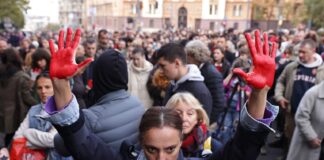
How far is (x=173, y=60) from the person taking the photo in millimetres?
3693

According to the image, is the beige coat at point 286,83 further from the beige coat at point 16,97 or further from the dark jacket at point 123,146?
the dark jacket at point 123,146

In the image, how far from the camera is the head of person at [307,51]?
16.7ft

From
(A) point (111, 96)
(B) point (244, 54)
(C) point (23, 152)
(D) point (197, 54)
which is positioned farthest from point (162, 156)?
(B) point (244, 54)

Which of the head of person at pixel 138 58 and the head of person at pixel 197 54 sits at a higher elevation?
the head of person at pixel 197 54

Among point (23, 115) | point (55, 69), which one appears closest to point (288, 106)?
point (23, 115)

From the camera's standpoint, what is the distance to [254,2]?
3891 cm

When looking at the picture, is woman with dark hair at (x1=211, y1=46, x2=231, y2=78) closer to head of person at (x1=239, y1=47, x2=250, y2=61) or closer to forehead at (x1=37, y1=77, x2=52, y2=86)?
head of person at (x1=239, y1=47, x2=250, y2=61)

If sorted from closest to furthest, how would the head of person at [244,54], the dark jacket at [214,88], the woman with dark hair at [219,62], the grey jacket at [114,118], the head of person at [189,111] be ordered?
the grey jacket at [114,118] < the head of person at [189,111] < the dark jacket at [214,88] < the head of person at [244,54] < the woman with dark hair at [219,62]

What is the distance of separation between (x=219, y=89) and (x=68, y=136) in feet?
9.71

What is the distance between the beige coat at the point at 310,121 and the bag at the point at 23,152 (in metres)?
2.55

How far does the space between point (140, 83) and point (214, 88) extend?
123cm

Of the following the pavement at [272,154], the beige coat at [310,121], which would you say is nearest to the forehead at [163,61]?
the beige coat at [310,121]

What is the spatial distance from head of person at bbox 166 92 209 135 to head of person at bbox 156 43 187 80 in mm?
664

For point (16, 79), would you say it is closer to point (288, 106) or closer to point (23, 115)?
point (23, 115)
